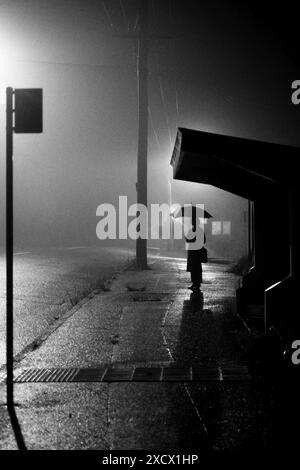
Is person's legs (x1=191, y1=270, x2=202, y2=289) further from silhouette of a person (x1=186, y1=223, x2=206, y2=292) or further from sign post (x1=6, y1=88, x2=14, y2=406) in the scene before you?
sign post (x1=6, y1=88, x2=14, y2=406)

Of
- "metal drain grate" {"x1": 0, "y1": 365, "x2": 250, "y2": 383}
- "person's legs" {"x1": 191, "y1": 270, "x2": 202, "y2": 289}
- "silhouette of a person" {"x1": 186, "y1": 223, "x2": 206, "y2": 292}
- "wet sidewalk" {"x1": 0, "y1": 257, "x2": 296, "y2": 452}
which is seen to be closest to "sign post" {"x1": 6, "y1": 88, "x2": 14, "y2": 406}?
→ "wet sidewalk" {"x1": 0, "y1": 257, "x2": 296, "y2": 452}

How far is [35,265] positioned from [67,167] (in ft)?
196

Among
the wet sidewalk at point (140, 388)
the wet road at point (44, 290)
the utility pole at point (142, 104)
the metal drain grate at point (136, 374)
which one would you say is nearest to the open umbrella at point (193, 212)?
the wet road at point (44, 290)

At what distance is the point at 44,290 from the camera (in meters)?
14.6

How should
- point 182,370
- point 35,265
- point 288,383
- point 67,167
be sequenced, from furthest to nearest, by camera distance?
point 67,167 < point 35,265 < point 182,370 < point 288,383

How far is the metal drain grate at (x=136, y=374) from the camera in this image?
6137 millimetres

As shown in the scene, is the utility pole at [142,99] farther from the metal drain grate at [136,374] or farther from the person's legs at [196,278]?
the metal drain grate at [136,374]

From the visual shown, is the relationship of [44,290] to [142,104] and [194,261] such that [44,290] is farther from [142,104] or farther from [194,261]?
[142,104]

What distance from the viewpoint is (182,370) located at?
258 inches

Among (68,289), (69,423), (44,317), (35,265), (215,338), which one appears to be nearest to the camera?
(69,423)

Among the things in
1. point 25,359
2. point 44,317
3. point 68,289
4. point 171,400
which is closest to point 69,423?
point 171,400

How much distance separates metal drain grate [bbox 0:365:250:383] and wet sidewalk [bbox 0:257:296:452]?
1 centimetres

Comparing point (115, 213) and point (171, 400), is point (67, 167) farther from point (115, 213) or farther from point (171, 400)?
point (171, 400)

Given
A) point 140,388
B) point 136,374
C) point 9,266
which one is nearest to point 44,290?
point 136,374
